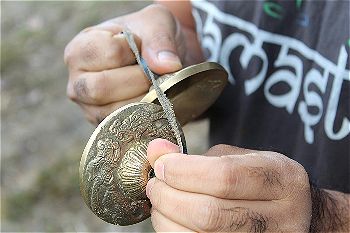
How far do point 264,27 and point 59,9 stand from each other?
2.63 metres

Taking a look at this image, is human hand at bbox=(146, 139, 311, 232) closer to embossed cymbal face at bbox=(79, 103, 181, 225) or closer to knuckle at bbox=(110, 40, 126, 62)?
embossed cymbal face at bbox=(79, 103, 181, 225)

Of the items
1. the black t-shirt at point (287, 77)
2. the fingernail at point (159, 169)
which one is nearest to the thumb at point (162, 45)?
the black t-shirt at point (287, 77)

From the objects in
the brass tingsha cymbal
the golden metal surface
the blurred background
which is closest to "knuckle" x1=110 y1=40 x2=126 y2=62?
the golden metal surface

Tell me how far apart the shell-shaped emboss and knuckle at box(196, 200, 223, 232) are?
0.17 meters

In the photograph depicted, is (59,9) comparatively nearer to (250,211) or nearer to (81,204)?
(81,204)

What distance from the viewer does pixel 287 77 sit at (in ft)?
4.90

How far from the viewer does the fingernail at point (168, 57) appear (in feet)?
4.11

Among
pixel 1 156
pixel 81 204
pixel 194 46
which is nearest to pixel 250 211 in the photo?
pixel 194 46

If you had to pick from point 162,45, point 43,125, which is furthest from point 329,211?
point 43,125

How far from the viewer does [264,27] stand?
1.50m

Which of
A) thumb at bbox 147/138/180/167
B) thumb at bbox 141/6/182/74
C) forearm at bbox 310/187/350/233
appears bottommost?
forearm at bbox 310/187/350/233

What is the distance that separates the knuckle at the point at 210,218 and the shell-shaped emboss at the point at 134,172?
17cm

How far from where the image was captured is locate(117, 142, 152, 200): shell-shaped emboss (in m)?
0.96

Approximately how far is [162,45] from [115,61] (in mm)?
94
